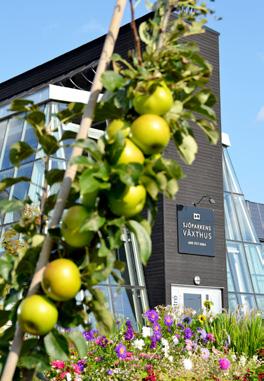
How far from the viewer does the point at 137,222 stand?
1902mm

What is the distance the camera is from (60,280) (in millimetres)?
1764

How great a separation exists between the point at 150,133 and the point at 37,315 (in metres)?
0.54

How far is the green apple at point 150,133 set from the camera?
1.85 metres

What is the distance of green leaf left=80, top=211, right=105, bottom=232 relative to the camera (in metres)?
1.77

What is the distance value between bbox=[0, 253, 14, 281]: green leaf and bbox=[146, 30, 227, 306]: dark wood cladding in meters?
15.0

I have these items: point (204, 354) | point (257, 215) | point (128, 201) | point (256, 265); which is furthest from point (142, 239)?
point (257, 215)

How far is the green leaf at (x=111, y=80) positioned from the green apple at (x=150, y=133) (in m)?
0.11

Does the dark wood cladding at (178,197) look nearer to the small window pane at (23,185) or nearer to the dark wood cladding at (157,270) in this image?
the dark wood cladding at (157,270)

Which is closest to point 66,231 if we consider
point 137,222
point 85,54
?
point 137,222

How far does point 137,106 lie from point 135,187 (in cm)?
23

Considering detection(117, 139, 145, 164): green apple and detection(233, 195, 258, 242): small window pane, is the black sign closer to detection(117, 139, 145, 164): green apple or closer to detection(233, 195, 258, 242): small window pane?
detection(233, 195, 258, 242): small window pane

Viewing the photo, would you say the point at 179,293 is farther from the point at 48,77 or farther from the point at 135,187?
the point at 135,187

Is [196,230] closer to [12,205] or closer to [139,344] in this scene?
[139,344]

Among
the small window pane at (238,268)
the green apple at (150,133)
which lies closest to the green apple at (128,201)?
the green apple at (150,133)
